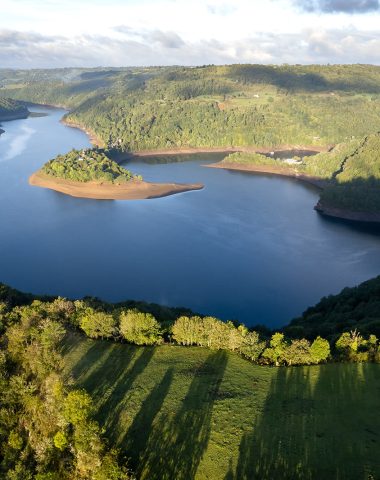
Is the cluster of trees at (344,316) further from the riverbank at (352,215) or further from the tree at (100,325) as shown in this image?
the riverbank at (352,215)

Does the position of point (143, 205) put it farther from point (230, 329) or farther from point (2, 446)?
point (2, 446)

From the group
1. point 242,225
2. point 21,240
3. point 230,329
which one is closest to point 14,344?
point 230,329

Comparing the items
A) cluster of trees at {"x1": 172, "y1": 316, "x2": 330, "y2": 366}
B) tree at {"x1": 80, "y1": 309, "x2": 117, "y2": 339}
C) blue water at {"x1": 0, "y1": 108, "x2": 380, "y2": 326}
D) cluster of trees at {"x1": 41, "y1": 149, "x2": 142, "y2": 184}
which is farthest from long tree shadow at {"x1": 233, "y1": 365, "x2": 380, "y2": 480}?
cluster of trees at {"x1": 41, "y1": 149, "x2": 142, "y2": 184}

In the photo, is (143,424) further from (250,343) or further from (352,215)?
(352,215)

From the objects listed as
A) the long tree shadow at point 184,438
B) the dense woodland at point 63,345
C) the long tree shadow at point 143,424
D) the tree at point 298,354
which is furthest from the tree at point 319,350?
the long tree shadow at point 143,424

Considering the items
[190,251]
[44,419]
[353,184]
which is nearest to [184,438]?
[44,419]
